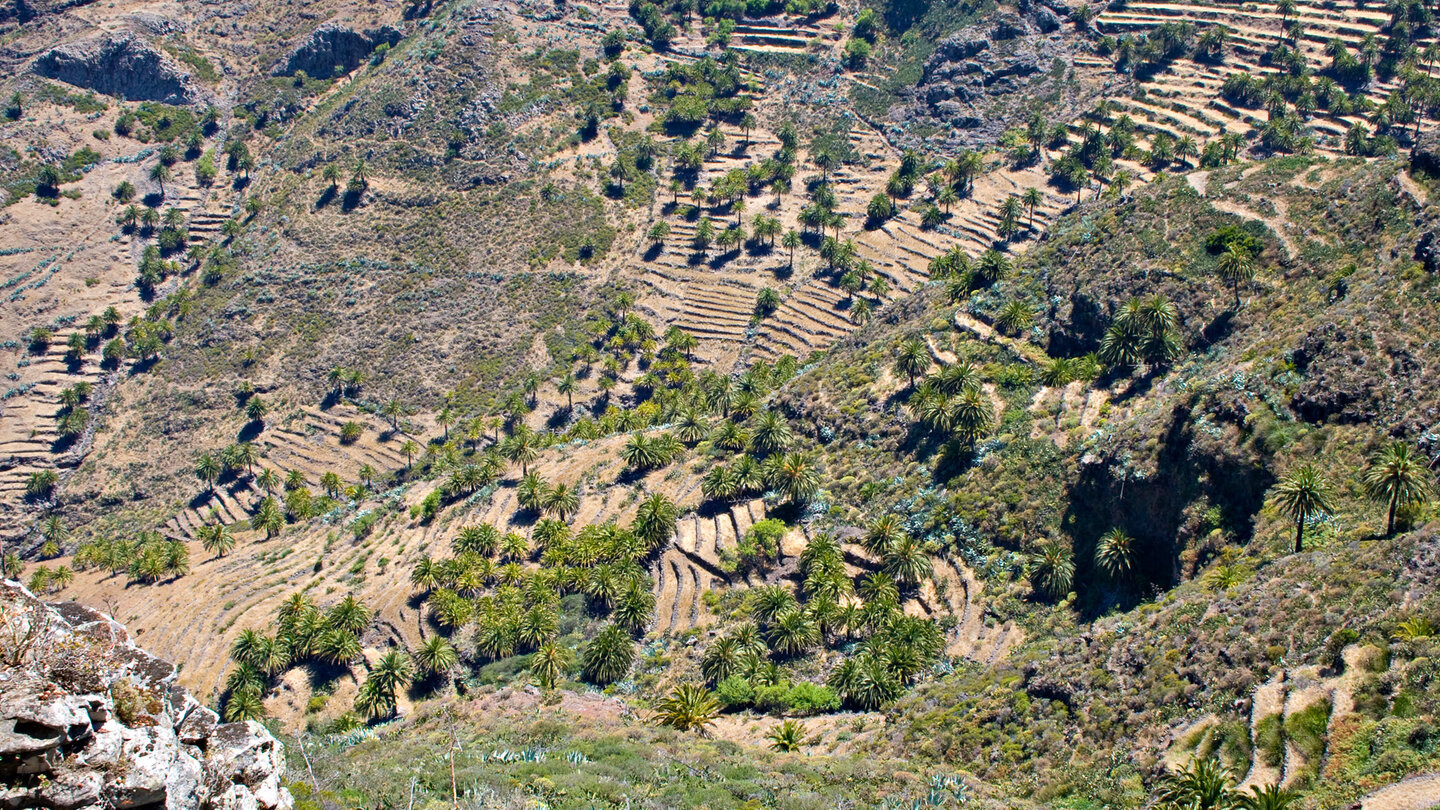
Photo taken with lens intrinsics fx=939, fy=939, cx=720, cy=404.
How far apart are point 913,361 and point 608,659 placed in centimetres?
4145

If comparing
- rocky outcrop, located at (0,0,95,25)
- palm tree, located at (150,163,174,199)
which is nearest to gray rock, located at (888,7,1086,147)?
palm tree, located at (150,163,174,199)

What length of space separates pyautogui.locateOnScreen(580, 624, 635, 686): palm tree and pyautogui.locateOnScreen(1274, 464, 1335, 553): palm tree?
→ 45785 mm

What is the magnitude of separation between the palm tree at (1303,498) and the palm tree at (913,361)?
41.2m

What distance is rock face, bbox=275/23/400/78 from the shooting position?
18938 cm

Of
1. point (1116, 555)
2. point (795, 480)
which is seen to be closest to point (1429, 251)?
point (1116, 555)

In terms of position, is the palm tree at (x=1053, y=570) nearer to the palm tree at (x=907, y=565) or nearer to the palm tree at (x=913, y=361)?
the palm tree at (x=907, y=565)

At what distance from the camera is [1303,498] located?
51906mm

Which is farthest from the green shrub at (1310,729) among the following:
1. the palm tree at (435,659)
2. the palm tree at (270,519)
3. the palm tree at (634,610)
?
the palm tree at (270,519)

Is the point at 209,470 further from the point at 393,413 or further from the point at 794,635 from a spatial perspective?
the point at 794,635

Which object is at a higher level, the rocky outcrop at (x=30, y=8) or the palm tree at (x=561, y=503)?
the rocky outcrop at (x=30, y=8)

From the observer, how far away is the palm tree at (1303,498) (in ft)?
170

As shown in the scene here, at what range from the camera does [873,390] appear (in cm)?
9544

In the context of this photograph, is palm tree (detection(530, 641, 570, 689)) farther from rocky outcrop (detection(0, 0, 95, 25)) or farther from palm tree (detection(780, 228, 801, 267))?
rocky outcrop (detection(0, 0, 95, 25))

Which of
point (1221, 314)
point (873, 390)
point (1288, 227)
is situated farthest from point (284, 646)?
point (1288, 227)
